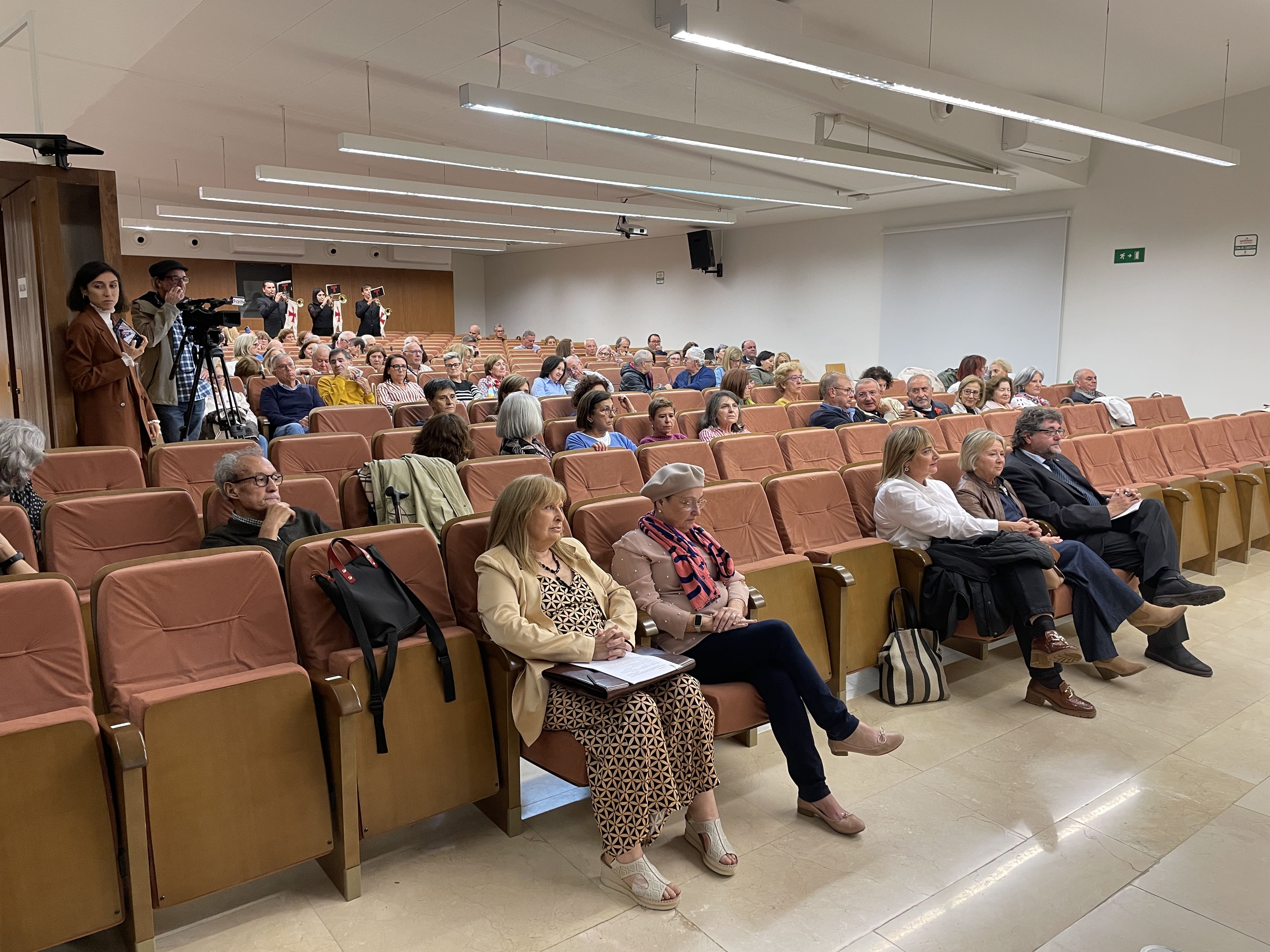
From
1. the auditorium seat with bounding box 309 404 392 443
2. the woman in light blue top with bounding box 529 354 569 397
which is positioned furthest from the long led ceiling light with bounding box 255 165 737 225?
the auditorium seat with bounding box 309 404 392 443

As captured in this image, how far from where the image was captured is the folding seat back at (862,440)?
5.34 m

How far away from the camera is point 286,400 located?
593cm

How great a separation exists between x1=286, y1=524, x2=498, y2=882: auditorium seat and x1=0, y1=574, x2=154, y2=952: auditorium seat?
1.53 feet

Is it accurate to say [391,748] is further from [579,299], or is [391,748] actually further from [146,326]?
[579,299]

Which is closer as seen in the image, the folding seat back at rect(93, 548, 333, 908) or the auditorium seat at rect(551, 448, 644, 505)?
the folding seat back at rect(93, 548, 333, 908)

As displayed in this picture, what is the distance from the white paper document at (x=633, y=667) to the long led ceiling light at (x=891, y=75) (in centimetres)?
328

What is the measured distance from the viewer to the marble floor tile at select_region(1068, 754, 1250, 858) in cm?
257

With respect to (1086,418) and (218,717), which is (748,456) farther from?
(1086,418)

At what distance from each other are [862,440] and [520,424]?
2.21 m

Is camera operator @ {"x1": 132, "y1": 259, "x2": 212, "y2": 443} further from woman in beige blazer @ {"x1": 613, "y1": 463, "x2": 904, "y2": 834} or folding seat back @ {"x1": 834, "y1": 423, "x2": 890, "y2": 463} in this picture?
folding seat back @ {"x1": 834, "y1": 423, "x2": 890, "y2": 463}

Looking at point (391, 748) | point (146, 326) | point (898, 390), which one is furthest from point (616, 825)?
point (898, 390)

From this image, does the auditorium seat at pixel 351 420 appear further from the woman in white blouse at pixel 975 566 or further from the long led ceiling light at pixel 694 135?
the woman in white blouse at pixel 975 566

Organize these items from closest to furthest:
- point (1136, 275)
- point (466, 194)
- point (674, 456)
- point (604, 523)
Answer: point (604, 523) < point (674, 456) < point (466, 194) < point (1136, 275)

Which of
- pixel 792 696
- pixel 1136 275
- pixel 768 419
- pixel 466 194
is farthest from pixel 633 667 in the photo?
pixel 1136 275
